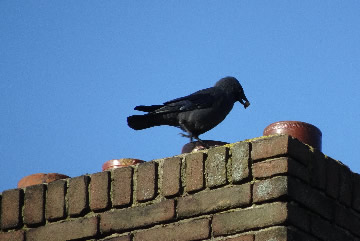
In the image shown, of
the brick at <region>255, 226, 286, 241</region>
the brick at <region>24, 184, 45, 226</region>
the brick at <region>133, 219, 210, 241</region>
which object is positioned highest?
the brick at <region>24, 184, 45, 226</region>

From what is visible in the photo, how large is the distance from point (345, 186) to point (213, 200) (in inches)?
24.0

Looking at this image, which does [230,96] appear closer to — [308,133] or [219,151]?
[308,133]

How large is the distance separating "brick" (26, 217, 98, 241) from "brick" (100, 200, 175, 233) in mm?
52

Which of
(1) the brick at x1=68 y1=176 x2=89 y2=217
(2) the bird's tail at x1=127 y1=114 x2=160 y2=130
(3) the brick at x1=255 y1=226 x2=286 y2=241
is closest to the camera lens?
(3) the brick at x1=255 y1=226 x2=286 y2=241

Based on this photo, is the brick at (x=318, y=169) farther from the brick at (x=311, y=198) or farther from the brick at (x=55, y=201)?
the brick at (x=55, y=201)

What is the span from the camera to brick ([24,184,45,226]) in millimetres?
3453

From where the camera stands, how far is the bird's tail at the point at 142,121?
464cm

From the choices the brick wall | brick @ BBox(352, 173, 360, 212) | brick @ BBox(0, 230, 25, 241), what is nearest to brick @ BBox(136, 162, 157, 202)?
the brick wall

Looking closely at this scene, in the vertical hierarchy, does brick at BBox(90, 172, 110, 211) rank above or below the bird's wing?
below

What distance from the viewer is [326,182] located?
3.17 meters

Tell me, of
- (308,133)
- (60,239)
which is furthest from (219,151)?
(60,239)

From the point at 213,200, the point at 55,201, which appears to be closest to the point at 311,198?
the point at 213,200

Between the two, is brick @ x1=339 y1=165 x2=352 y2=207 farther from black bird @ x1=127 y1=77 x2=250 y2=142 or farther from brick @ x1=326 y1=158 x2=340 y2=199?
black bird @ x1=127 y1=77 x2=250 y2=142

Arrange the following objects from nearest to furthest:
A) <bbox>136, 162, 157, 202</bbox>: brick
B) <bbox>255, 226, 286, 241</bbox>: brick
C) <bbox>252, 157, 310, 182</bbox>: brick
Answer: <bbox>255, 226, 286, 241</bbox>: brick → <bbox>252, 157, 310, 182</bbox>: brick → <bbox>136, 162, 157, 202</bbox>: brick
